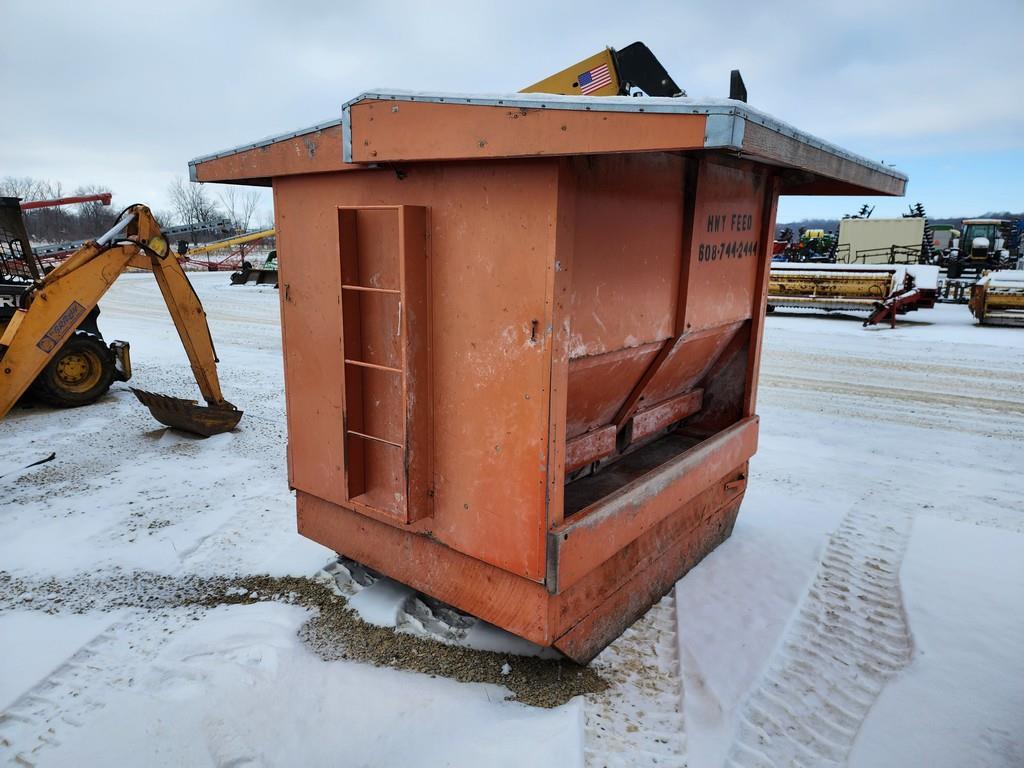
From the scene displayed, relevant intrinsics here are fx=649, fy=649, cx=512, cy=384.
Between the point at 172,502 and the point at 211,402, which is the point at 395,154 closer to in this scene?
the point at 172,502

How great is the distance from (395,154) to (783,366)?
8892 millimetres

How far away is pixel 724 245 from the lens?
3.66 meters

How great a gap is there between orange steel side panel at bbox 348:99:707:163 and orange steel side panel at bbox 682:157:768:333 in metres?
1.31

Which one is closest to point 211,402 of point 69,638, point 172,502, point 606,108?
point 172,502

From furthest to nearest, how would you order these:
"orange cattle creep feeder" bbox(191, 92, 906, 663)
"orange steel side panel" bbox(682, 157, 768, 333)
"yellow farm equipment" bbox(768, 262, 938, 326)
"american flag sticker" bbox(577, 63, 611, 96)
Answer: "yellow farm equipment" bbox(768, 262, 938, 326)
"american flag sticker" bbox(577, 63, 611, 96)
"orange steel side panel" bbox(682, 157, 768, 333)
"orange cattle creep feeder" bbox(191, 92, 906, 663)

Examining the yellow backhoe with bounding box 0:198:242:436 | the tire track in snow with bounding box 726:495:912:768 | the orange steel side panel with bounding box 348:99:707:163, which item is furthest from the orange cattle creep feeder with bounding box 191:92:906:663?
the yellow backhoe with bounding box 0:198:242:436

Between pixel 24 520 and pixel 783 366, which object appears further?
pixel 783 366

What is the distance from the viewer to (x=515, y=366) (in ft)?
8.48

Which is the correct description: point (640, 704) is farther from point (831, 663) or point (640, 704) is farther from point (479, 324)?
point (479, 324)

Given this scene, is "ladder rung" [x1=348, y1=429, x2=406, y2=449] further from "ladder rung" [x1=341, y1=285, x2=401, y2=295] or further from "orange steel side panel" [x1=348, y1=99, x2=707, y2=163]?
"orange steel side panel" [x1=348, y1=99, x2=707, y2=163]

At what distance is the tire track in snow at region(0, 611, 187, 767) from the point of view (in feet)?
8.38

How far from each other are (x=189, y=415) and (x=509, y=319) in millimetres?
4866

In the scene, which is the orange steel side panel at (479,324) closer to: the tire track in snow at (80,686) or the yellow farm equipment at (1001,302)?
the tire track in snow at (80,686)

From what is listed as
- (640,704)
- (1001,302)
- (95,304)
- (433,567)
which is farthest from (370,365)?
(1001,302)
